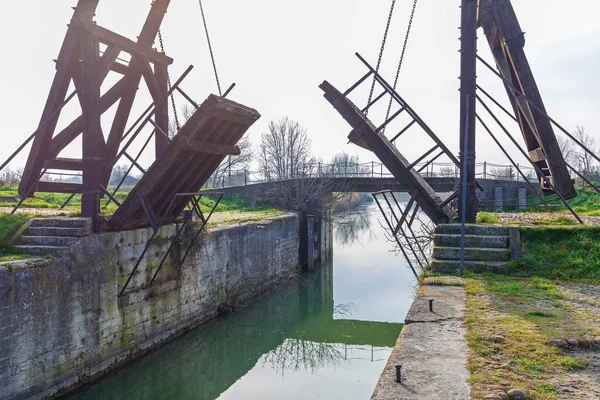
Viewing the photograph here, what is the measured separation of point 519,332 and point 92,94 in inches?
329

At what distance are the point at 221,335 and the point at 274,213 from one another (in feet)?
29.7

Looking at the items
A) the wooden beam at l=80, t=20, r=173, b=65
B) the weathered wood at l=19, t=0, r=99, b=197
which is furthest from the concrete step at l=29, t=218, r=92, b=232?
the wooden beam at l=80, t=20, r=173, b=65

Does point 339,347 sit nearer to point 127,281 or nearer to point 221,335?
point 221,335

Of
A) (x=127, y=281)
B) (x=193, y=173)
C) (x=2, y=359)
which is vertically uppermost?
(x=193, y=173)

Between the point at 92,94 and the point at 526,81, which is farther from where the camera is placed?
the point at 92,94

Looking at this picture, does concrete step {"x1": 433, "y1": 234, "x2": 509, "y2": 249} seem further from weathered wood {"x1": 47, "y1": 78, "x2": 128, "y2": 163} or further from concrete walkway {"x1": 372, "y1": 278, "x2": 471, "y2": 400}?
weathered wood {"x1": 47, "y1": 78, "x2": 128, "y2": 163}

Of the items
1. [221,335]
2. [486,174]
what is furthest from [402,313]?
[486,174]

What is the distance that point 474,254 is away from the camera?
7.08m

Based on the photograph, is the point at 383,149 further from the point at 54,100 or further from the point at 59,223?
the point at 54,100

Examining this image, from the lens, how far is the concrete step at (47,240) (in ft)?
27.7

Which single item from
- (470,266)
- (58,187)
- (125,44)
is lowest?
(470,266)

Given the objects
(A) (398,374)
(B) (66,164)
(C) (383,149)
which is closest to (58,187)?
A: (B) (66,164)

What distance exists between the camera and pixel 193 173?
1031 cm

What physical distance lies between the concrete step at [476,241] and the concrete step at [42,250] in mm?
6216
